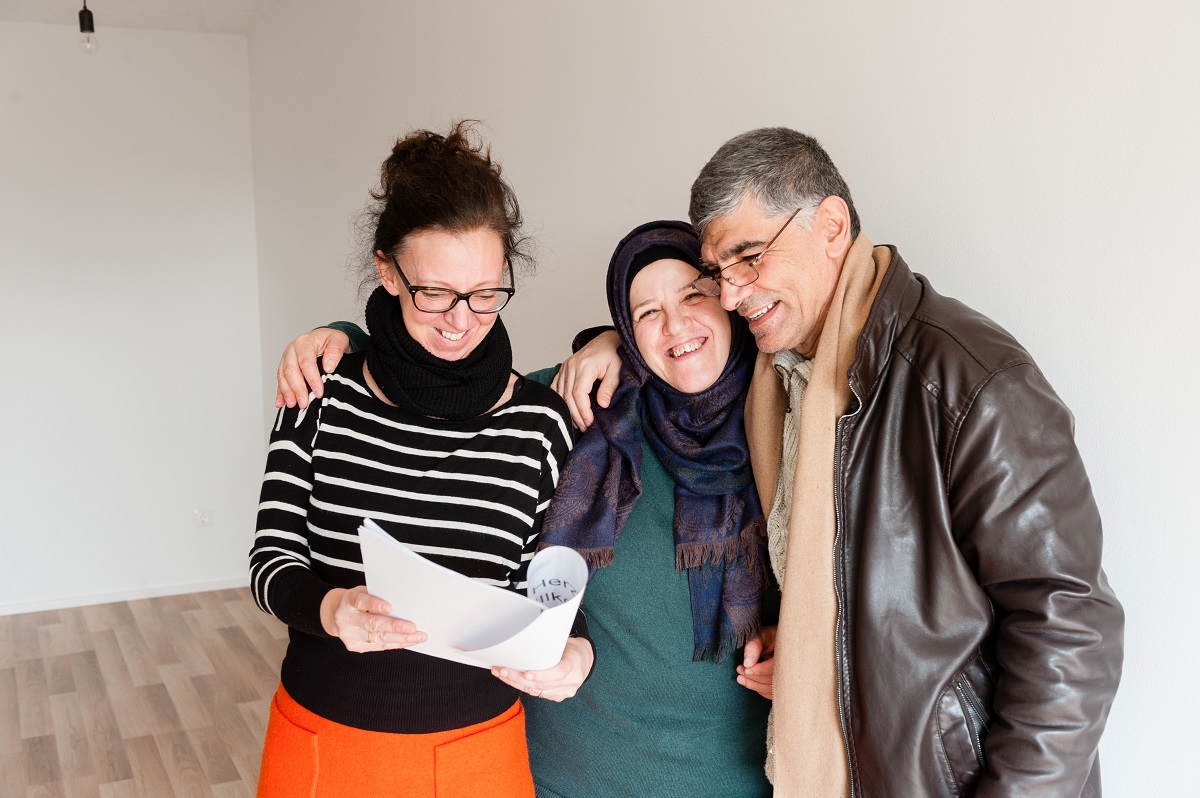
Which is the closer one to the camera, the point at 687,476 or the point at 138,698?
the point at 687,476

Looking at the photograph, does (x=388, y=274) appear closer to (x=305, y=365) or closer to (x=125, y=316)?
(x=305, y=365)

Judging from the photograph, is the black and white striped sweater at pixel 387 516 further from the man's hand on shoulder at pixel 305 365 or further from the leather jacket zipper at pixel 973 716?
the leather jacket zipper at pixel 973 716

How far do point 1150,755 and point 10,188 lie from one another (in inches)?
251

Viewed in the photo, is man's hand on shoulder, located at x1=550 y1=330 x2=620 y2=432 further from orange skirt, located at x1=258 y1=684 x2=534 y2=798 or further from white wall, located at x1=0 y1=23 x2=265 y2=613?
white wall, located at x1=0 y1=23 x2=265 y2=613

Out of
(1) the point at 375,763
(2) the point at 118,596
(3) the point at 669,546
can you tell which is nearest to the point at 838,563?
(3) the point at 669,546

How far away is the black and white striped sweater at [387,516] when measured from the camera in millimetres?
1592

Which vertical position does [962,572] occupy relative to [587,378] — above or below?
below

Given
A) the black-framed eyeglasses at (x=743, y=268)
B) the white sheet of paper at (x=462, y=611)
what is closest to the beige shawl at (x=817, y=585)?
the black-framed eyeglasses at (x=743, y=268)

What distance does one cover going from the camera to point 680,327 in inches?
69.0

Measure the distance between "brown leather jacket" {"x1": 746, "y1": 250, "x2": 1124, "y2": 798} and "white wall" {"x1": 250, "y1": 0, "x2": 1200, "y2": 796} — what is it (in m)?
0.19

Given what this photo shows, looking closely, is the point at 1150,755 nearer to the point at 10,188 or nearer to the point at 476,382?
the point at 476,382

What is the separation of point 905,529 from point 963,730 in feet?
0.90

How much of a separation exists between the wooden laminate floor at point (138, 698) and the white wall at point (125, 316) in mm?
394

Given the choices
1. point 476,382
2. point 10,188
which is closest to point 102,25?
point 10,188
